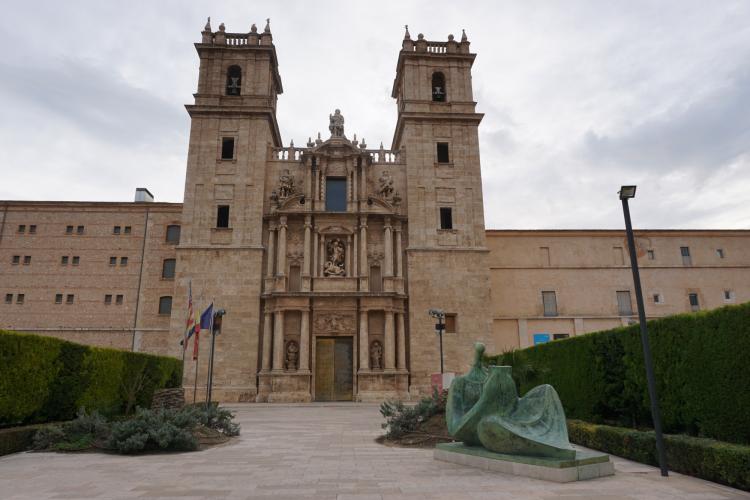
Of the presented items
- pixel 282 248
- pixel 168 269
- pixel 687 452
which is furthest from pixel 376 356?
pixel 687 452

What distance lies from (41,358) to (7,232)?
93.4 ft

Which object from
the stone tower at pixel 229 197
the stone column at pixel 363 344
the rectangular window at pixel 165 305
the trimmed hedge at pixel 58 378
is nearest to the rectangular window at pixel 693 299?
the stone column at pixel 363 344

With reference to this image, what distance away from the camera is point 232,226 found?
2986 cm

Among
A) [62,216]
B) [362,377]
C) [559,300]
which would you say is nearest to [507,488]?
[362,377]

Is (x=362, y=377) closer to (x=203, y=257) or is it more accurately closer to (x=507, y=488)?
(x=203, y=257)

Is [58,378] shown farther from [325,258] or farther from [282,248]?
[325,258]

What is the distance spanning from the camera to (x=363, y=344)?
2795 cm

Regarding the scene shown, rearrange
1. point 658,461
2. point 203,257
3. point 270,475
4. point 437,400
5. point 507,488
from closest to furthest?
1. point 507,488
2. point 270,475
3. point 658,461
4. point 437,400
5. point 203,257

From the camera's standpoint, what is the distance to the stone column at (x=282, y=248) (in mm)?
29078

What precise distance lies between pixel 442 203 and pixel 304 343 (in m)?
11.4

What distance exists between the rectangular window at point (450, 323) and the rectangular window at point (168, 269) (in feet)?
59.0

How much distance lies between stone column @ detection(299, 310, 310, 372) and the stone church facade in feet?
0.40

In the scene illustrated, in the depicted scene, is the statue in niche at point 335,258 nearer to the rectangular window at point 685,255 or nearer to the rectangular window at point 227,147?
the rectangular window at point 227,147

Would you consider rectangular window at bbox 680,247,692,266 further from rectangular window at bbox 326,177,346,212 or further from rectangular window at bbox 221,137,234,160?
rectangular window at bbox 221,137,234,160
